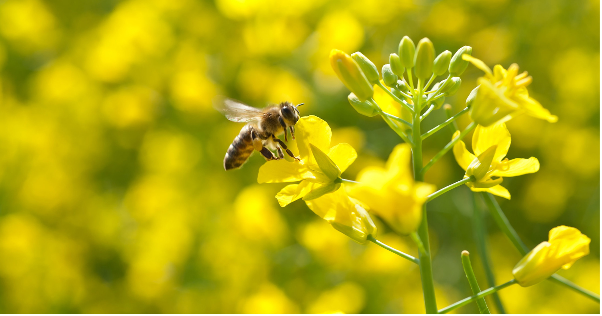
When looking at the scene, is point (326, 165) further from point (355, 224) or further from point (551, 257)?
point (551, 257)

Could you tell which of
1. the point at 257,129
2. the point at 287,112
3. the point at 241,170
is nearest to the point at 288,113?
the point at 287,112

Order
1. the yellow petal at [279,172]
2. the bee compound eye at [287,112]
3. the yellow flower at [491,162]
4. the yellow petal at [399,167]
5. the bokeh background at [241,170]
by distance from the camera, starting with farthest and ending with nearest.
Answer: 1. the bokeh background at [241,170]
2. the bee compound eye at [287,112]
3. the yellow petal at [279,172]
4. the yellow flower at [491,162]
5. the yellow petal at [399,167]

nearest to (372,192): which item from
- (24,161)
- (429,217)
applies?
(429,217)

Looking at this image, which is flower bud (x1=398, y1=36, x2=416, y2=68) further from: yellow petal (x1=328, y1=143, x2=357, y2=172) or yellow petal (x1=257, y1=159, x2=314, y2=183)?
yellow petal (x1=257, y1=159, x2=314, y2=183)

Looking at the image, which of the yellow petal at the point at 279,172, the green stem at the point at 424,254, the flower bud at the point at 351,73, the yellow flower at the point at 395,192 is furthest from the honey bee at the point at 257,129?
the yellow flower at the point at 395,192

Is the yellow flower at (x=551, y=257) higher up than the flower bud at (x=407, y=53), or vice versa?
the flower bud at (x=407, y=53)

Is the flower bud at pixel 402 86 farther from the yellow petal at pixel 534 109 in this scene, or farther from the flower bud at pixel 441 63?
the yellow petal at pixel 534 109
